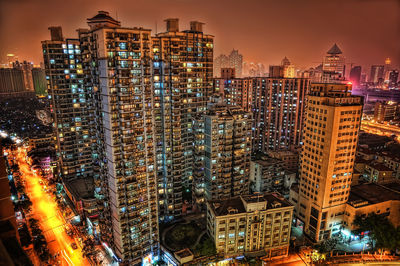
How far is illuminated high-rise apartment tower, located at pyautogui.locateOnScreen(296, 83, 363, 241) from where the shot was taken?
57.2 meters

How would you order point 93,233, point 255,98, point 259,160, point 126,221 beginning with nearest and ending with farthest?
point 126,221 → point 93,233 → point 259,160 → point 255,98

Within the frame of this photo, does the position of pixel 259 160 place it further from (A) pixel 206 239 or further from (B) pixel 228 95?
(B) pixel 228 95

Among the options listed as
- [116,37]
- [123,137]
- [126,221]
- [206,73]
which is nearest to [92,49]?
[116,37]

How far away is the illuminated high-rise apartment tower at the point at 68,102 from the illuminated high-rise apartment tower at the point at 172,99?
89.9 ft

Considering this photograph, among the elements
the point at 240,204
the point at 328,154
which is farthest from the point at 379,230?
the point at 240,204

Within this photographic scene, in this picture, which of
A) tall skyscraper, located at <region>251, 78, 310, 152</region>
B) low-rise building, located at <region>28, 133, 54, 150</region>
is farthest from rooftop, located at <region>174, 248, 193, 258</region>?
low-rise building, located at <region>28, 133, 54, 150</region>

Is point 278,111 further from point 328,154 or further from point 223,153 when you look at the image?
point 328,154

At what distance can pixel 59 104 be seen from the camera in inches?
3125

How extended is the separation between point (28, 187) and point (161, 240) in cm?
5747

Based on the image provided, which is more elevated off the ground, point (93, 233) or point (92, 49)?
point (92, 49)

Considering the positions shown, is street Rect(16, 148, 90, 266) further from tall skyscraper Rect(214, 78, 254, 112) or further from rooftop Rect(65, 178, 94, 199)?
tall skyscraper Rect(214, 78, 254, 112)

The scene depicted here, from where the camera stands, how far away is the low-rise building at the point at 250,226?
5444cm

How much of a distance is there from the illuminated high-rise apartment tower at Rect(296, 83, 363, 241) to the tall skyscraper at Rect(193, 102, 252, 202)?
1537 centimetres

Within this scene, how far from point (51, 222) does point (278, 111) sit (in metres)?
91.3
